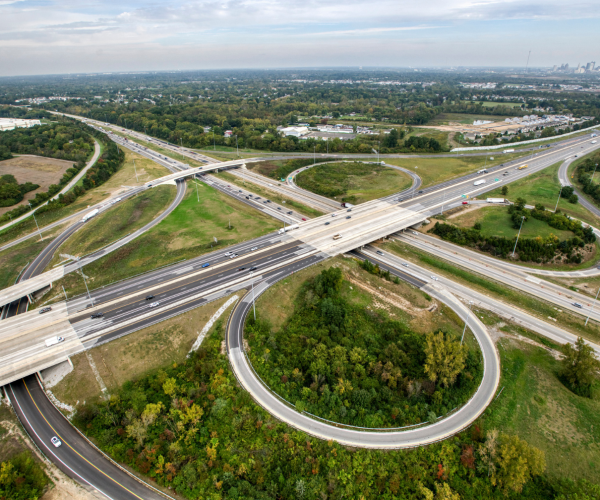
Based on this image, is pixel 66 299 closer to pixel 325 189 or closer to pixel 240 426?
pixel 240 426

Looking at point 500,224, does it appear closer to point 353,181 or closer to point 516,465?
point 353,181

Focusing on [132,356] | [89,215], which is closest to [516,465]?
[132,356]

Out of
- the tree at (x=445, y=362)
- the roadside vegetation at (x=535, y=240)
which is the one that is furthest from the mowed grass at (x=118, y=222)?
the roadside vegetation at (x=535, y=240)

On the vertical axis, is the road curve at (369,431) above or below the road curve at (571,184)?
below

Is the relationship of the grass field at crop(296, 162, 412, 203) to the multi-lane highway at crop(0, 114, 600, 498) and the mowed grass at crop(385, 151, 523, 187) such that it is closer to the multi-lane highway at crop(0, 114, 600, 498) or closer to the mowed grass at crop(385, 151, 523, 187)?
the mowed grass at crop(385, 151, 523, 187)

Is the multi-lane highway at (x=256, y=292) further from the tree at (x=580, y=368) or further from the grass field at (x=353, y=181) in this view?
the grass field at (x=353, y=181)

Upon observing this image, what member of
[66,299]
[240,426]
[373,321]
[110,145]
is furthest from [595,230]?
[110,145]

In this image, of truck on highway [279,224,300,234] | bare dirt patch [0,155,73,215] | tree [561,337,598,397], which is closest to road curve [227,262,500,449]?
tree [561,337,598,397]
